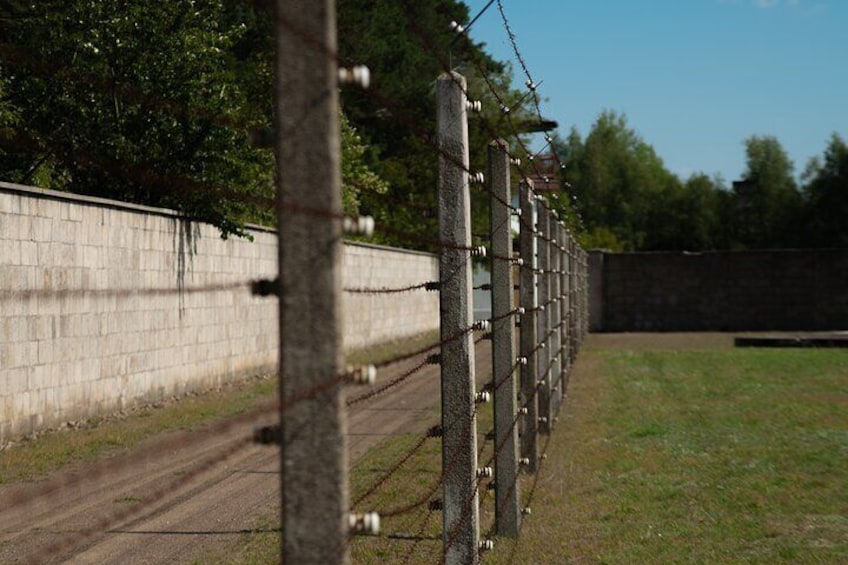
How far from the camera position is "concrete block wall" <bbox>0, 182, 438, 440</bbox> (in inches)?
532

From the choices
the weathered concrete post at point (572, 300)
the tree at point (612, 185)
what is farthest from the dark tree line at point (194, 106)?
the tree at point (612, 185)

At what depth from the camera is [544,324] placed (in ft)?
42.8

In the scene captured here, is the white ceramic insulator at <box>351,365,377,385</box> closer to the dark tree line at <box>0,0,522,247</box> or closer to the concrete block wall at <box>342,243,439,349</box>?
the dark tree line at <box>0,0,522,247</box>

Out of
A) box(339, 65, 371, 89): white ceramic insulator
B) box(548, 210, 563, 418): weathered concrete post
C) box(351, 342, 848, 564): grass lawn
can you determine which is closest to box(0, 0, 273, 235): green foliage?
box(548, 210, 563, 418): weathered concrete post

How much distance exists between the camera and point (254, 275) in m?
22.3

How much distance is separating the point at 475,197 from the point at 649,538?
5058cm

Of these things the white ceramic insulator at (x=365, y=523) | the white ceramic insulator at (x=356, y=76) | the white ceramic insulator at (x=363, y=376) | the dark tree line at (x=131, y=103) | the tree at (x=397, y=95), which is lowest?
the white ceramic insulator at (x=365, y=523)

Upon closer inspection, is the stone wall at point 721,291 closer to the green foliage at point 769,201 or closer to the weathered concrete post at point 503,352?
the green foliage at point 769,201

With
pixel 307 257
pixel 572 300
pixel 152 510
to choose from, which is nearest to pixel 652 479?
pixel 152 510

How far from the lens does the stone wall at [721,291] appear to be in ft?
137

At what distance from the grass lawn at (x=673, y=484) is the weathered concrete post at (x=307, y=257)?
448cm

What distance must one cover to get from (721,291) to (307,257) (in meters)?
40.7

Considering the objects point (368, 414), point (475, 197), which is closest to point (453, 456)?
point (368, 414)

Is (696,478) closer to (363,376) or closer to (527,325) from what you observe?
(527,325)
